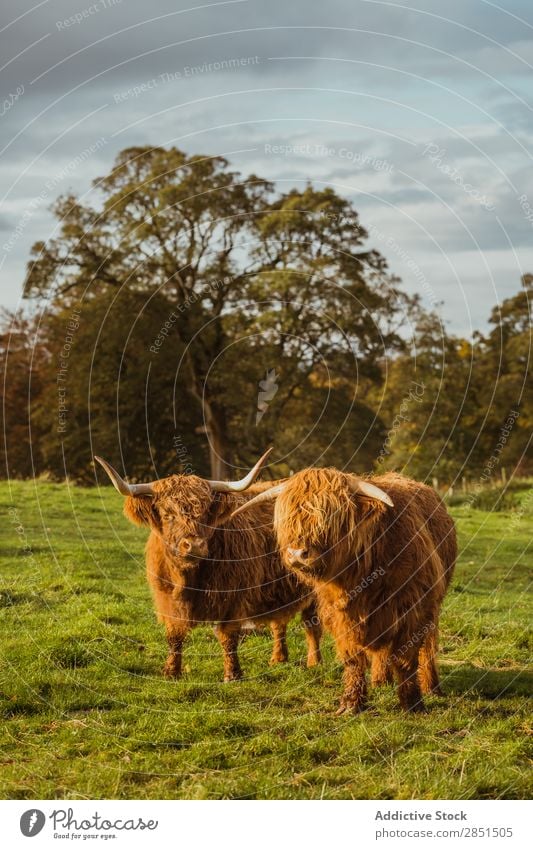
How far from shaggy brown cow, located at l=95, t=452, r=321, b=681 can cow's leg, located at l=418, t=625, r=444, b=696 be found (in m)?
1.37

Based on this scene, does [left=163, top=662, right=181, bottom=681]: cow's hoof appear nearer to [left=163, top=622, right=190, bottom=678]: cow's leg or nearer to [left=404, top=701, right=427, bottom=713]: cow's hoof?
[left=163, top=622, right=190, bottom=678]: cow's leg

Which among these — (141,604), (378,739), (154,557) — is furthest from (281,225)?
(378,739)

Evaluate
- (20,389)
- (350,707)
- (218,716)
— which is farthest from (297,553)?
(20,389)

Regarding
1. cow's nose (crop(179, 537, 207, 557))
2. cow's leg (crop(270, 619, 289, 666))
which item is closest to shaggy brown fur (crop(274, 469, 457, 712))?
cow's nose (crop(179, 537, 207, 557))

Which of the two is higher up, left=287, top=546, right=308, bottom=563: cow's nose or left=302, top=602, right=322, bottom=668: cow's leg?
left=287, top=546, right=308, bottom=563: cow's nose

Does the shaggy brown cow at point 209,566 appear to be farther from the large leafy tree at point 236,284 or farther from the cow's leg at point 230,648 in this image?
the large leafy tree at point 236,284

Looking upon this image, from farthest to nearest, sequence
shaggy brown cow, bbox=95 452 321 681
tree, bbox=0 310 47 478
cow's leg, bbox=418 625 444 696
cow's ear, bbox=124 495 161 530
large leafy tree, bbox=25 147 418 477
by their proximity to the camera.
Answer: tree, bbox=0 310 47 478 < large leafy tree, bbox=25 147 418 477 < cow's ear, bbox=124 495 161 530 < shaggy brown cow, bbox=95 452 321 681 < cow's leg, bbox=418 625 444 696

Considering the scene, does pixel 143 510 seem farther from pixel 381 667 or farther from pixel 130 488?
pixel 381 667

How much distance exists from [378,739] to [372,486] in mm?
2041

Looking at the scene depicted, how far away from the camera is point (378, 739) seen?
7.27 meters

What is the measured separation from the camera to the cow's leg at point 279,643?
989cm

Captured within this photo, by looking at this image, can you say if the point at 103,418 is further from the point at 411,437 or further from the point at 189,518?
the point at 189,518

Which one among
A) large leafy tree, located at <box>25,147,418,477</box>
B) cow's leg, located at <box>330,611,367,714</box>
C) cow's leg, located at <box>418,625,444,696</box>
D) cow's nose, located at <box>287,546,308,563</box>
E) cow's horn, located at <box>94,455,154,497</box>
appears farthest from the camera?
large leafy tree, located at <box>25,147,418,477</box>

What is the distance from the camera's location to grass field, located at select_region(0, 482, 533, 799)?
262 inches
